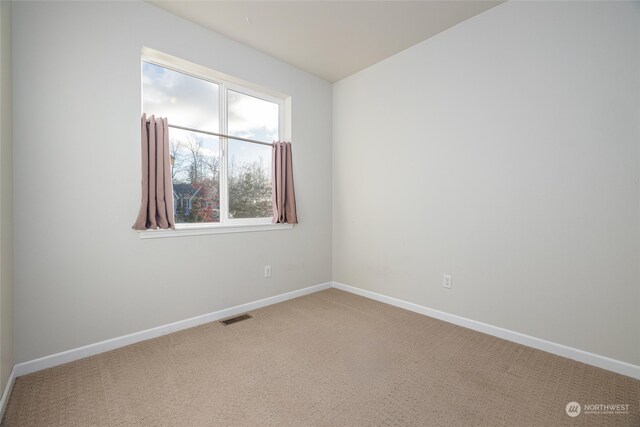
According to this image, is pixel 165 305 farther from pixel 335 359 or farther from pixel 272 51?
pixel 272 51

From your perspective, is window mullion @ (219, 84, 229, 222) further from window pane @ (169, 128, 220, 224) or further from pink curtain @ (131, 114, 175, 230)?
pink curtain @ (131, 114, 175, 230)

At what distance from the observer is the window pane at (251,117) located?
298 centimetres

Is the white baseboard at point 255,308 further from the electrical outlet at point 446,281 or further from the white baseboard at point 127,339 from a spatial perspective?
the electrical outlet at point 446,281

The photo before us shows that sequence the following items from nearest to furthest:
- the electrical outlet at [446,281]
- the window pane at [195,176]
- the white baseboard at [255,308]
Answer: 1. the white baseboard at [255,308]
2. the window pane at [195,176]
3. the electrical outlet at [446,281]

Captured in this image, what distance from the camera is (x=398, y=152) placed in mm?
3084

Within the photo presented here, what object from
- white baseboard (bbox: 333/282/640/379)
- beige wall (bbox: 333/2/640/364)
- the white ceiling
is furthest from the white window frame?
white baseboard (bbox: 333/282/640/379)

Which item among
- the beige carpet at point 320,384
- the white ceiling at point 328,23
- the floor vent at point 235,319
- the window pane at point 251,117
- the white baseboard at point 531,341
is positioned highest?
the white ceiling at point 328,23

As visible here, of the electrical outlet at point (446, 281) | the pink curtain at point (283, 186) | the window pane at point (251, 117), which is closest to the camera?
the electrical outlet at point (446, 281)

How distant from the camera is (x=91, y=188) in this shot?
6.80 feet

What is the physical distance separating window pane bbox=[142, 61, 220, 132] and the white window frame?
5cm

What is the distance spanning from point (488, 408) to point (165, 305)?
7.99 feet

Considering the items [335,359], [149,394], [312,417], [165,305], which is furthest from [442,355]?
[165,305]

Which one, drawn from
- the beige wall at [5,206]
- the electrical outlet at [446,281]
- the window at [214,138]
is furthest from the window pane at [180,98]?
the electrical outlet at [446,281]

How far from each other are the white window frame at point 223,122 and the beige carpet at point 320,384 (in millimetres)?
912
